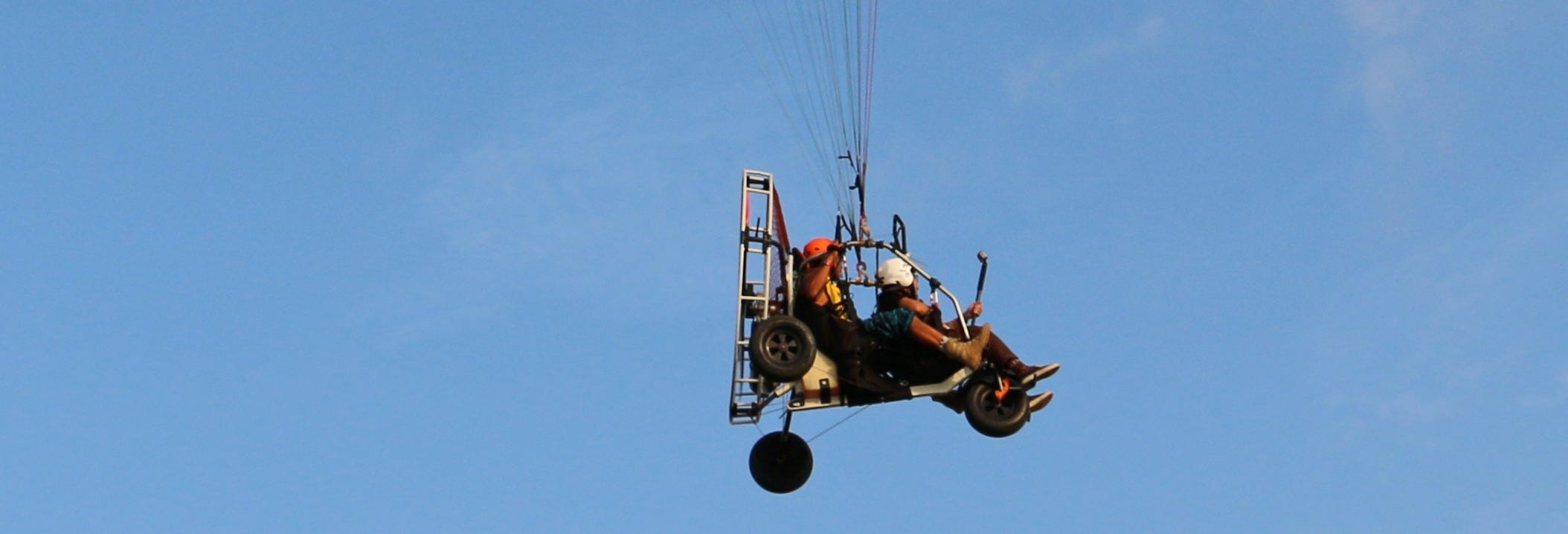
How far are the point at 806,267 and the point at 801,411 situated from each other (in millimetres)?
1110

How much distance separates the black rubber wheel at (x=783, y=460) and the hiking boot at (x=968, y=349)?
77.1 inches

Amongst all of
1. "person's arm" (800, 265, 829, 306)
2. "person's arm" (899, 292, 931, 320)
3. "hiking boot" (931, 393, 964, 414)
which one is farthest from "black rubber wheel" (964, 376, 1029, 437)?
"person's arm" (800, 265, 829, 306)

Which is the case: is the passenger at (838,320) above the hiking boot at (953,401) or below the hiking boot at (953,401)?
above

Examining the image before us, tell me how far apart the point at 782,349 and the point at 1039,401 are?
2211 mm

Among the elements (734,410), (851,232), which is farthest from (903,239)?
(734,410)

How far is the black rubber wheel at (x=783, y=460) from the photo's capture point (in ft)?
73.5

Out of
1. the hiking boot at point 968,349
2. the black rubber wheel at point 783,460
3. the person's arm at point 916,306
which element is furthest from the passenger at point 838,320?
the black rubber wheel at point 783,460

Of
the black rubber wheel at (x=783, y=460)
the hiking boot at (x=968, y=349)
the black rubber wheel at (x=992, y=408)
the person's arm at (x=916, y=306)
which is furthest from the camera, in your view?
the black rubber wheel at (x=783, y=460)

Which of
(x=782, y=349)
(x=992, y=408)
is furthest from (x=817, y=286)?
(x=992, y=408)

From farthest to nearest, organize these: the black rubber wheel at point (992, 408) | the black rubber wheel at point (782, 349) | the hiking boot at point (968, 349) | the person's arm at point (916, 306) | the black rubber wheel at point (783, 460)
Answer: the black rubber wheel at point (783, 460) < the person's arm at point (916, 306) < the black rubber wheel at point (992, 408) < the hiking boot at point (968, 349) < the black rubber wheel at point (782, 349)

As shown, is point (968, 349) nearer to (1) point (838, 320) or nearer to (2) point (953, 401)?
(2) point (953, 401)

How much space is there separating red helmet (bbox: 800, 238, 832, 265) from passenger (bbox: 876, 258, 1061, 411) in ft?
1.44

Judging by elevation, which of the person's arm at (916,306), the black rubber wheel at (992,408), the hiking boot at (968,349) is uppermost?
the person's arm at (916,306)

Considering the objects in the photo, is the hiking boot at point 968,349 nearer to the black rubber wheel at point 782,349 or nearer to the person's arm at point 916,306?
the person's arm at point 916,306
